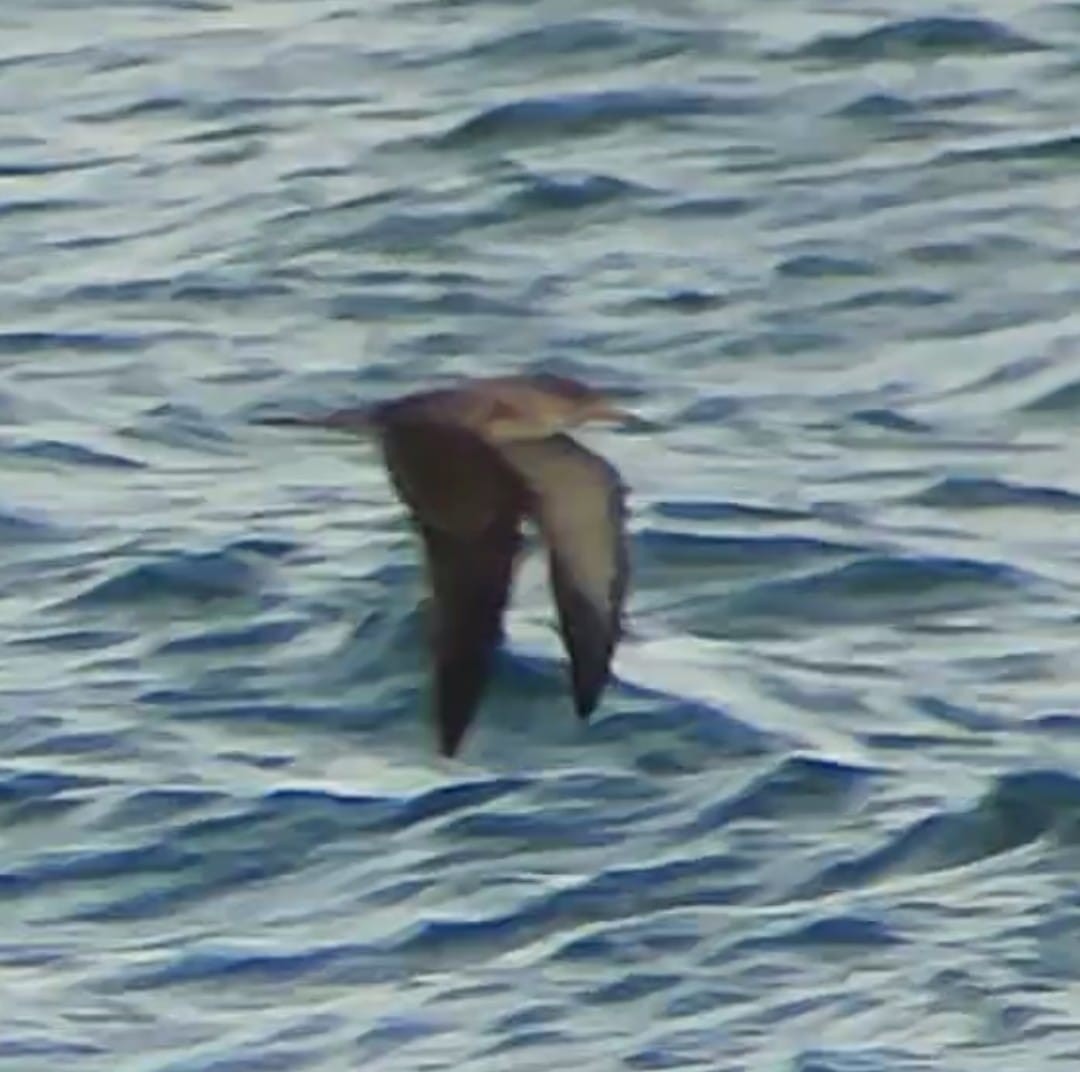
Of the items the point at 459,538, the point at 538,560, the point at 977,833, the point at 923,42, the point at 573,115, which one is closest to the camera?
the point at 459,538

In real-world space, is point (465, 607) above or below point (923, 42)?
above

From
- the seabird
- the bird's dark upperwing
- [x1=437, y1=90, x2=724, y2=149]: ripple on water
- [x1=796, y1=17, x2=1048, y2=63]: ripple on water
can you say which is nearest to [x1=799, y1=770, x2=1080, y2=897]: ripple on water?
the bird's dark upperwing

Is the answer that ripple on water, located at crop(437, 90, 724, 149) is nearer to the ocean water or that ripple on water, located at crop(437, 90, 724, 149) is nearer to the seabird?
the ocean water

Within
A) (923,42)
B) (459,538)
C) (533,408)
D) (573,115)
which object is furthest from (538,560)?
(533,408)

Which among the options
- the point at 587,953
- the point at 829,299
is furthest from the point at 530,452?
the point at 829,299

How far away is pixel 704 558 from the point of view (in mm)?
11320

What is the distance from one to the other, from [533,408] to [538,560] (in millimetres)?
3390

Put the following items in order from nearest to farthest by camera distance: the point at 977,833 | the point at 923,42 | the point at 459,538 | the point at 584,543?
the point at 584,543
the point at 459,538
the point at 977,833
the point at 923,42

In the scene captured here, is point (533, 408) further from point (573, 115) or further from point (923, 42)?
point (923, 42)

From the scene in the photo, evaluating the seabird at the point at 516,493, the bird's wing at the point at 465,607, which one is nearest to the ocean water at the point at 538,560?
the bird's wing at the point at 465,607

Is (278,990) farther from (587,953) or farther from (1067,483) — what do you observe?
(1067,483)

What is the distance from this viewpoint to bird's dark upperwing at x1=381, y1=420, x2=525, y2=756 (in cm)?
804

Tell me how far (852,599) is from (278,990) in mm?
2115

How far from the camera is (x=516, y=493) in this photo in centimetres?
811
